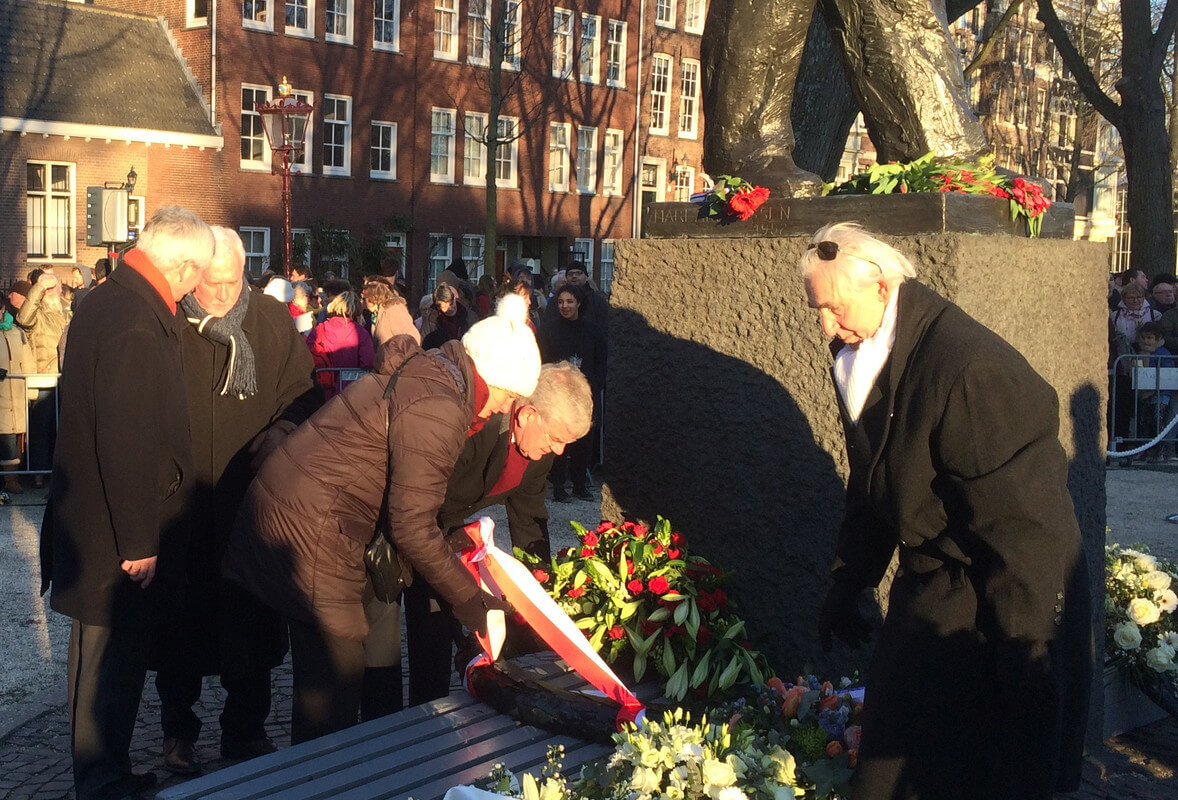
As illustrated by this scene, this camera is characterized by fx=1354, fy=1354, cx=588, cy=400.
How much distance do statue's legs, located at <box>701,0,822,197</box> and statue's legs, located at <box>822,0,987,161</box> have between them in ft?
0.76

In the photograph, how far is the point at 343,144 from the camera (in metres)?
32.2

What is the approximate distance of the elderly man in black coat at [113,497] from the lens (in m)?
4.10

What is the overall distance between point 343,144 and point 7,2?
7.83 m

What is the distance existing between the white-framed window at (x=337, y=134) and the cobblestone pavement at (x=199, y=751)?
2707 centimetres

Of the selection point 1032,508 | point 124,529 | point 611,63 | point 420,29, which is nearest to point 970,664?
point 1032,508

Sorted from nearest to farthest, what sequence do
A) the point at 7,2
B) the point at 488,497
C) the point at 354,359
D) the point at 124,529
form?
1. the point at 124,529
2. the point at 488,497
3. the point at 354,359
4. the point at 7,2

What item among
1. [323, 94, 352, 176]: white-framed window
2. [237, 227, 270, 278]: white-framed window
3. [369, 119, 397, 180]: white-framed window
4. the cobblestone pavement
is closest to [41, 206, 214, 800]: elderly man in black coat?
the cobblestone pavement

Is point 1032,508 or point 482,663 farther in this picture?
point 482,663

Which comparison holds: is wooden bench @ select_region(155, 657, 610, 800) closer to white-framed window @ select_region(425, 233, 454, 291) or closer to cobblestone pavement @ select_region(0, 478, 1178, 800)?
cobblestone pavement @ select_region(0, 478, 1178, 800)

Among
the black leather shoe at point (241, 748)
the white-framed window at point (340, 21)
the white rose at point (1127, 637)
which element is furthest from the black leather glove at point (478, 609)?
the white-framed window at point (340, 21)

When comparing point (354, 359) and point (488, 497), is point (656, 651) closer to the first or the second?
point (488, 497)

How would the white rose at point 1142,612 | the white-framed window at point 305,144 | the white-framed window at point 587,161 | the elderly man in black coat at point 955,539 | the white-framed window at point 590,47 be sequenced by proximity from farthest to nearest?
the white-framed window at point 587,161
the white-framed window at point 590,47
the white-framed window at point 305,144
the white rose at point 1142,612
the elderly man in black coat at point 955,539

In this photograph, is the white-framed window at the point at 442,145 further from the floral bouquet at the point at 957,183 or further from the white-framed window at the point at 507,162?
the floral bouquet at the point at 957,183

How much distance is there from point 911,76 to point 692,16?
126 ft
